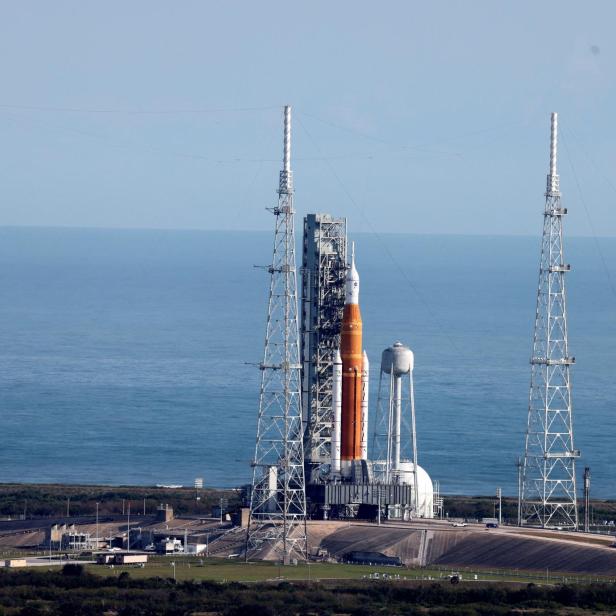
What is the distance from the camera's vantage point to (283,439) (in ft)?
280

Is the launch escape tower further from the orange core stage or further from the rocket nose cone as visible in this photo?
the rocket nose cone

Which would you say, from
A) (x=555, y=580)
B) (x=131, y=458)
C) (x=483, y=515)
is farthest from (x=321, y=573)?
(x=131, y=458)

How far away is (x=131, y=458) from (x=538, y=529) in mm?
48156

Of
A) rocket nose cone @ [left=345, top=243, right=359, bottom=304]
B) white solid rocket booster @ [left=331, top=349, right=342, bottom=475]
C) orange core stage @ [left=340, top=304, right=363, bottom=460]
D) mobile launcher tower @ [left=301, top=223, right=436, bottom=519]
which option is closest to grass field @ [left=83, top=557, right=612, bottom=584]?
mobile launcher tower @ [left=301, top=223, right=436, bottom=519]

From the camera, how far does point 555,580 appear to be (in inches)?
3103

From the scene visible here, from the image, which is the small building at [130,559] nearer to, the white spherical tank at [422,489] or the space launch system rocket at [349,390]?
the space launch system rocket at [349,390]

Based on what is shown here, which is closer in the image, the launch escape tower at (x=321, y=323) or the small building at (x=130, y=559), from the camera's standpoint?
the small building at (x=130, y=559)

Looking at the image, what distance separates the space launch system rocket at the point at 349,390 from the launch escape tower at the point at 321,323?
3.73 feet

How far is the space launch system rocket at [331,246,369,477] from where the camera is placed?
89.8 metres

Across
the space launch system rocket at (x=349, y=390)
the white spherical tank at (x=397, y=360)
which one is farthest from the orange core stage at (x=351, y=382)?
the white spherical tank at (x=397, y=360)

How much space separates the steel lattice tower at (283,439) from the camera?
83.4m

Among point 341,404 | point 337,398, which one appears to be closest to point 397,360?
point 341,404

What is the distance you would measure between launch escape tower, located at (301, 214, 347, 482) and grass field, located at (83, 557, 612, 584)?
9413 mm

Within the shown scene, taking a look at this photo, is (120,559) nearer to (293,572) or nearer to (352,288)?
(293,572)
